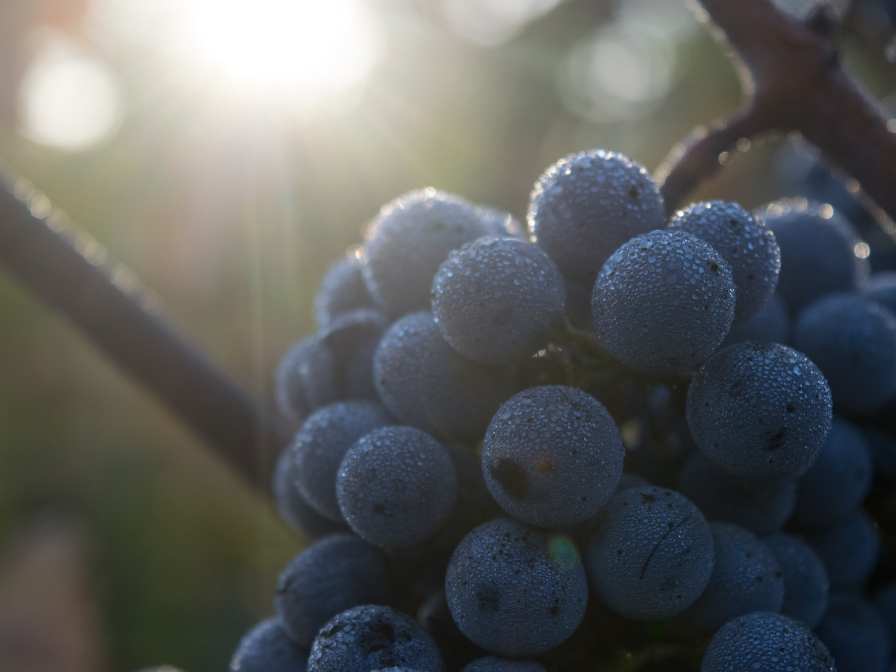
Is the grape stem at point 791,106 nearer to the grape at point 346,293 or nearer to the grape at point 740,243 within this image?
the grape at point 740,243

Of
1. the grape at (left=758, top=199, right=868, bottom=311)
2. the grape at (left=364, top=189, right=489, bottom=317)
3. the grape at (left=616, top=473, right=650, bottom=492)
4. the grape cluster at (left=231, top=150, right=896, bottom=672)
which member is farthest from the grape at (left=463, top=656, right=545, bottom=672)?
the grape at (left=758, top=199, right=868, bottom=311)

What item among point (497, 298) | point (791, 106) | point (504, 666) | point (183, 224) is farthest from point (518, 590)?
point (183, 224)

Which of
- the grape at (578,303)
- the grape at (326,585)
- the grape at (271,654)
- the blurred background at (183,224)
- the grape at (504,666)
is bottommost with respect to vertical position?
the blurred background at (183,224)

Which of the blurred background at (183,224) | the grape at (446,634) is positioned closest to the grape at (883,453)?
the grape at (446,634)

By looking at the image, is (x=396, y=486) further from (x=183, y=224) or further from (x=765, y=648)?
(x=183, y=224)

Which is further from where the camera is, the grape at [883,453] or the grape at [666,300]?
the grape at [883,453]

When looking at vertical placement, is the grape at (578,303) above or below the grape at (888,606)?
above

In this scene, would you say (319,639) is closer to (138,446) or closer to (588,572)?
(588,572)
